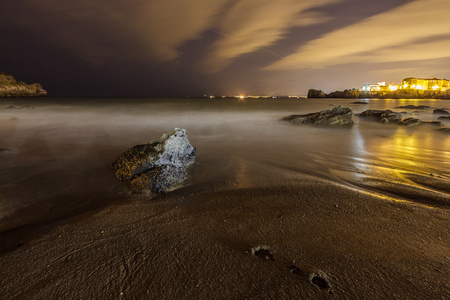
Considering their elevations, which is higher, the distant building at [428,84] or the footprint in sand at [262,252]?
the distant building at [428,84]

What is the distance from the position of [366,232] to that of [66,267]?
2.92 metres

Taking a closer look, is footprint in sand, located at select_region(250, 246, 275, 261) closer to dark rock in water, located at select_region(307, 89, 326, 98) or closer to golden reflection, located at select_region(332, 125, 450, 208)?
golden reflection, located at select_region(332, 125, 450, 208)

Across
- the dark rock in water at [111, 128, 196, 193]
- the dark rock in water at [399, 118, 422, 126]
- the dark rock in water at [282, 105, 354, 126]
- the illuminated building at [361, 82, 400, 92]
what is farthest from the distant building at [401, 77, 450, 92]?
the dark rock in water at [111, 128, 196, 193]

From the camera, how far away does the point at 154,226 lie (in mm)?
2592

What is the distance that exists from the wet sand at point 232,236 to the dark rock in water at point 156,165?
240 millimetres

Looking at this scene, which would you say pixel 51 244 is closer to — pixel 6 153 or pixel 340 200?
pixel 340 200

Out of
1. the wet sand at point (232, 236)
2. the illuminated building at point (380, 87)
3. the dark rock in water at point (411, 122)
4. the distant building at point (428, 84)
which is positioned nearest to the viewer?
the wet sand at point (232, 236)

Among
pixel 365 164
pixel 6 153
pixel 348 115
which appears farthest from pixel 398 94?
pixel 6 153

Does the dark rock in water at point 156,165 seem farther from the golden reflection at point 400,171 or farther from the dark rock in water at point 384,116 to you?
the dark rock in water at point 384,116

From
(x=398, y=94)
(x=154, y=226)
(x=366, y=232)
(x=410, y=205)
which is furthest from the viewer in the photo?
(x=398, y=94)

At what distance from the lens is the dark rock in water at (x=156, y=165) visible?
3.79 metres

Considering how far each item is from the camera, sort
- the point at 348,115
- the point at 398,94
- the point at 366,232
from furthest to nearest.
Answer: the point at 398,94 → the point at 348,115 → the point at 366,232

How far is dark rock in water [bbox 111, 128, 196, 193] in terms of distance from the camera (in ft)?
12.5

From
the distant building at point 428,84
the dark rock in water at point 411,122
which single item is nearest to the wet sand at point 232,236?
the dark rock in water at point 411,122
